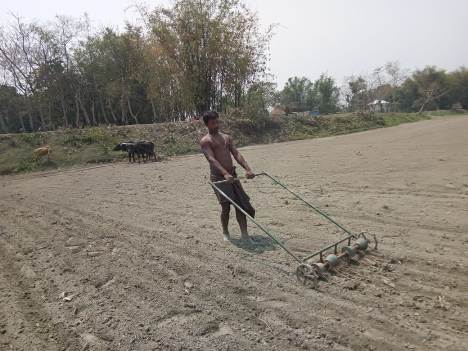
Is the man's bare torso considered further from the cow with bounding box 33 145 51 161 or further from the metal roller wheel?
the cow with bounding box 33 145 51 161

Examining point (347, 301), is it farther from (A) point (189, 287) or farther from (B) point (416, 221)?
(B) point (416, 221)

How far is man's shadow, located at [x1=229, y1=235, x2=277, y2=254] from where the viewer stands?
5.33 metres

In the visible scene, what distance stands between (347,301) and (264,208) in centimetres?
388

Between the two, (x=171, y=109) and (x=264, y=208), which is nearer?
(x=264, y=208)

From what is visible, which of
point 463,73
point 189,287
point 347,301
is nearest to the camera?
point 347,301

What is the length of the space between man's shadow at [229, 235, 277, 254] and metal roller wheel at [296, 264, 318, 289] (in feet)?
3.57

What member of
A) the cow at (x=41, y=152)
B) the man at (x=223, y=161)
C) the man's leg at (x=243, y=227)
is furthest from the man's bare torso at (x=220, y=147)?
the cow at (x=41, y=152)

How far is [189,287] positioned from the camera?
14.2 ft

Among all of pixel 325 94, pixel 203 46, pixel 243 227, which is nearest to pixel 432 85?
pixel 325 94

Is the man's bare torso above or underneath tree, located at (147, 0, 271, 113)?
underneath

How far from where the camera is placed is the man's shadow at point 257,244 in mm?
5325

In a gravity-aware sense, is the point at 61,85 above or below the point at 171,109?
above

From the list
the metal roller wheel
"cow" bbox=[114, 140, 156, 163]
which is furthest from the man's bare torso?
"cow" bbox=[114, 140, 156, 163]

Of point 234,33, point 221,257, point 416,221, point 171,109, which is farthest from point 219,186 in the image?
point 171,109
